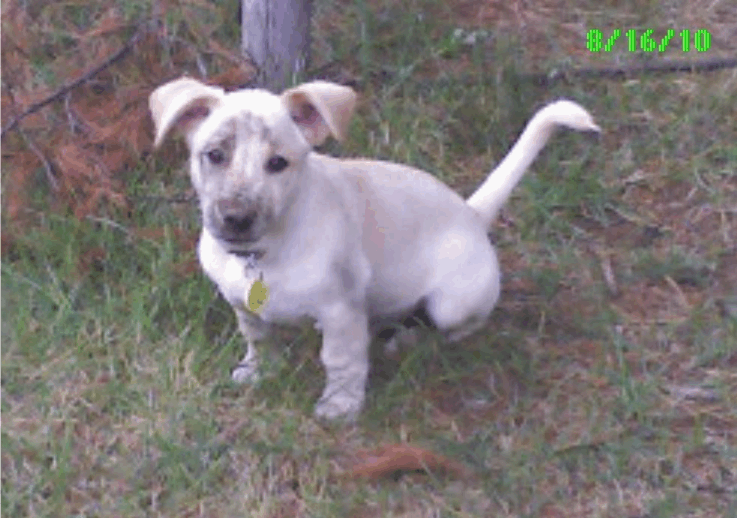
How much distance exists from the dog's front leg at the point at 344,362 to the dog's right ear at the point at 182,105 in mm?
490

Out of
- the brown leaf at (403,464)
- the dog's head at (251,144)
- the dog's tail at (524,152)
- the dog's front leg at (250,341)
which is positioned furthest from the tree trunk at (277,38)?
the brown leaf at (403,464)

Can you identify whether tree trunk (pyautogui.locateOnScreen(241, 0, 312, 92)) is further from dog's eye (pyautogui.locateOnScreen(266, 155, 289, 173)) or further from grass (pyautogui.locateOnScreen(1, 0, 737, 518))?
dog's eye (pyautogui.locateOnScreen(266, 155, 289, 173))

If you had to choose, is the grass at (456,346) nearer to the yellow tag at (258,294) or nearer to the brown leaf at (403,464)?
the brown leaf at (403,464)

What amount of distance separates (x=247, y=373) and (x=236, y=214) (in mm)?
577

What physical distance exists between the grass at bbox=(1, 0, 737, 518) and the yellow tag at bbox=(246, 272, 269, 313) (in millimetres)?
289

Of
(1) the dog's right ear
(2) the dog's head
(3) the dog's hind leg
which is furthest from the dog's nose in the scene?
(3) the dog's hind leg

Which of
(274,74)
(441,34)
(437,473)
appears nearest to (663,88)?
(441,34)

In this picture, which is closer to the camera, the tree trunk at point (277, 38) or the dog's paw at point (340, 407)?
the dog's paw at point (340, 407)

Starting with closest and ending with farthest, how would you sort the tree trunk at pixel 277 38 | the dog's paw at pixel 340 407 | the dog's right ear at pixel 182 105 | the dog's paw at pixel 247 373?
the dog's right ear at pixel 182 105
the dog's paw at pixel 340 407
the dog's paw at pixel 247 373
the tree trunk at pixel 277 38

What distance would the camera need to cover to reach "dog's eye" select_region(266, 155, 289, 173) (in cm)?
322

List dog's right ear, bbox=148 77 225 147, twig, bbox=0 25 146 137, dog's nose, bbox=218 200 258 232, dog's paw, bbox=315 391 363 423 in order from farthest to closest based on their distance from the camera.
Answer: twig, bbox=0 25 146 137 < dog's paw, bbox=315 391 363 423 < dog's right ear, bbox=148 77 225 147 < dog's nose, bbox=218 200 258 232

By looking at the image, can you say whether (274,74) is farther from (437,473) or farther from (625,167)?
(437,473)

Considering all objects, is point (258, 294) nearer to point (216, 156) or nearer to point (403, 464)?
point (216, 156)

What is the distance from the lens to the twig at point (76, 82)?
4.23m
